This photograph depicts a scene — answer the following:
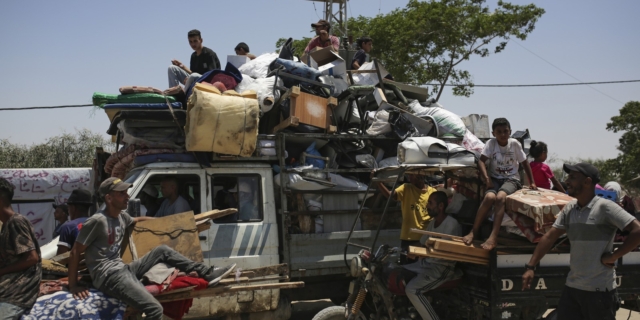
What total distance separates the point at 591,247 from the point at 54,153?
14.2 meters

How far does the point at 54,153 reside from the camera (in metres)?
15.4

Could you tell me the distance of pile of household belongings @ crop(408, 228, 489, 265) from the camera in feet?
16.9

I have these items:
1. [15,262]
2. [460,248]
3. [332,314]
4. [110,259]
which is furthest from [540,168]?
[15,262]

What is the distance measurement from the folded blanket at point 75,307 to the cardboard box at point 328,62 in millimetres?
4372

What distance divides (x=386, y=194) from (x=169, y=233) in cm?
242

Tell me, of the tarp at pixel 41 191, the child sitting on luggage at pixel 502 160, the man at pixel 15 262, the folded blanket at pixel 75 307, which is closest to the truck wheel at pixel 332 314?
the child sitting on luggage at pixel 502 160

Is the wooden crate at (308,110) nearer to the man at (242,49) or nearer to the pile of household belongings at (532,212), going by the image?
the pile of household belongings at (532,212)

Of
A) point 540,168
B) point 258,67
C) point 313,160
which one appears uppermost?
point 258,67

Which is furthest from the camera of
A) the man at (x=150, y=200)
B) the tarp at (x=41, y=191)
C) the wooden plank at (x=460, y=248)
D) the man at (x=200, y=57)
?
the tarp at (x=41, y=191)

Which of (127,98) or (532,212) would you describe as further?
(127,98)

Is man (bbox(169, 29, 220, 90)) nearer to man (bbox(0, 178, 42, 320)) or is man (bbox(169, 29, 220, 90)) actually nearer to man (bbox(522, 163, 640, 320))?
man (bbox(0, 178, 42, 320))

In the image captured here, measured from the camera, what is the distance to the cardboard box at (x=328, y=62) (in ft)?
26.3

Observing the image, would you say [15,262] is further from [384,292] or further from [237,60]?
[237,60]

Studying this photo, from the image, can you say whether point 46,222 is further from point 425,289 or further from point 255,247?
point 425,289
